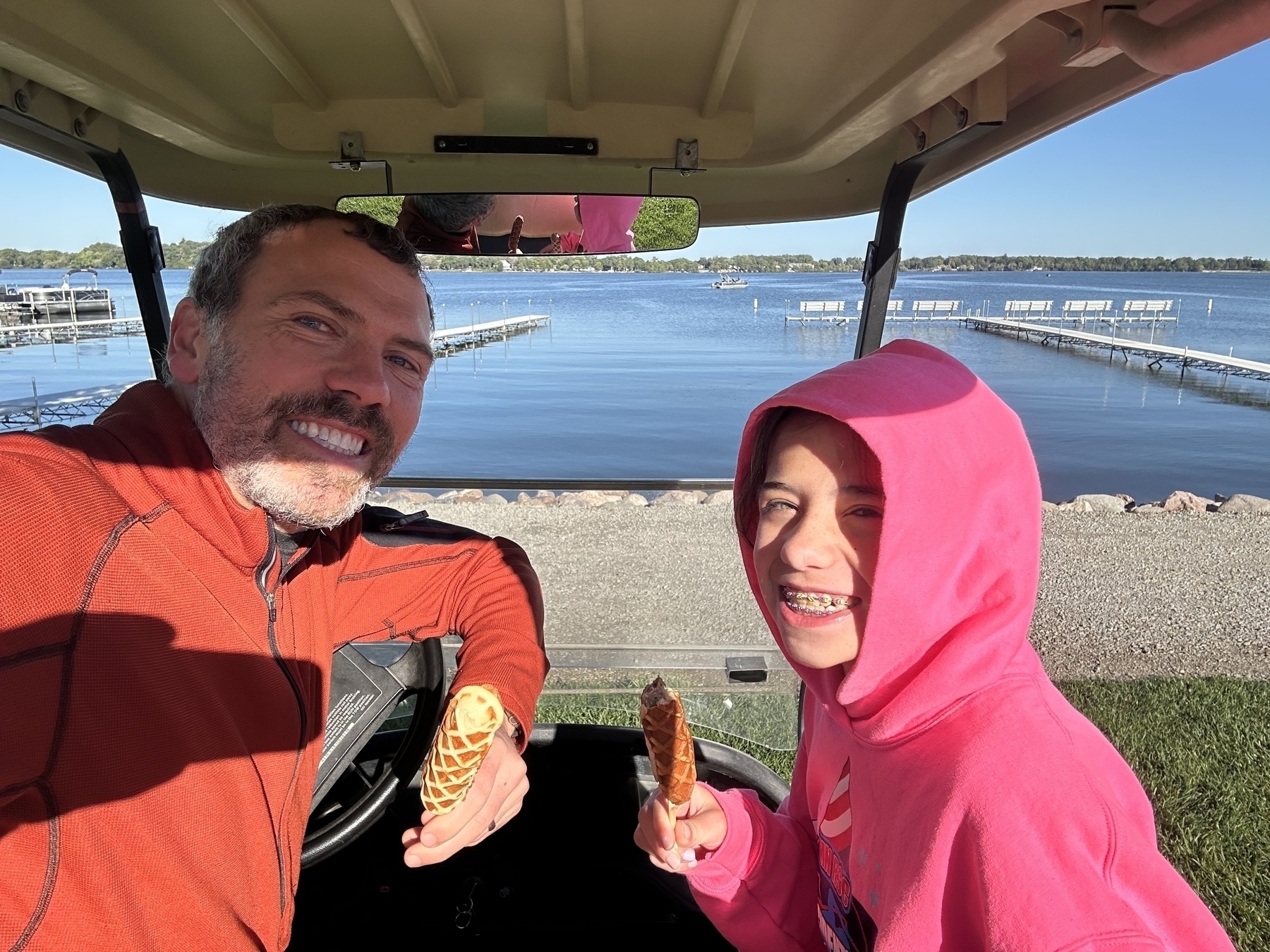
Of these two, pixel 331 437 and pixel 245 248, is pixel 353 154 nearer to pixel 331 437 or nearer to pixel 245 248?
pixel 245 248

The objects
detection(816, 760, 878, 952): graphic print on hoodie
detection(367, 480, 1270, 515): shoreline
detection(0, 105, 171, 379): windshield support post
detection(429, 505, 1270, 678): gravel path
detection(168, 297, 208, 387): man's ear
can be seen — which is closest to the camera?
detection(816, 760, 878, 952): graphic print on hoodie

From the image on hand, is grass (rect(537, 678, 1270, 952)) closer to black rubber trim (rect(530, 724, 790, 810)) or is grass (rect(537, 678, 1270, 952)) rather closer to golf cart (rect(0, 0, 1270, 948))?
black rubber trim (rect(530, 724, 790, 810))

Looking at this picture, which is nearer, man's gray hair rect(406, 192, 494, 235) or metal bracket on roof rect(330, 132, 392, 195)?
metal bracket on roof rect(330, 132, 392, 195)

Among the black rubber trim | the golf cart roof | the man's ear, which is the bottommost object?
the black rubber trim

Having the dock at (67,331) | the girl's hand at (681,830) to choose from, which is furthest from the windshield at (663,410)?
the girl's hand at (681,830)

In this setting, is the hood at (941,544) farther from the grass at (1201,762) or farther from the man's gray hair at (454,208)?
the grass at (1201,762)

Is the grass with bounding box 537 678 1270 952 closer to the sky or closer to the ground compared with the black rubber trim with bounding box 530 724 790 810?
closer to the ground

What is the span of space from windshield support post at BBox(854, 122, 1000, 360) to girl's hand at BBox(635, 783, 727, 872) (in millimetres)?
1347

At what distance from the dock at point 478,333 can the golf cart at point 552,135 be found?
0.66m

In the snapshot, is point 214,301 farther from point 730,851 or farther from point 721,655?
point 721,655

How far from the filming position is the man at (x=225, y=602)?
132 centimetres

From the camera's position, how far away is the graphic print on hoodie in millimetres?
1446

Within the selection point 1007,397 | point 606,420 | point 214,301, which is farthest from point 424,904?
point 1007,397

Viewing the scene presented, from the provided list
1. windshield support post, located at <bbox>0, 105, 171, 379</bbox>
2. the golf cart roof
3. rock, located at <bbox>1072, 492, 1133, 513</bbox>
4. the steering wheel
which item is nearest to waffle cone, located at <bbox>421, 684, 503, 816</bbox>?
the steering wheel
